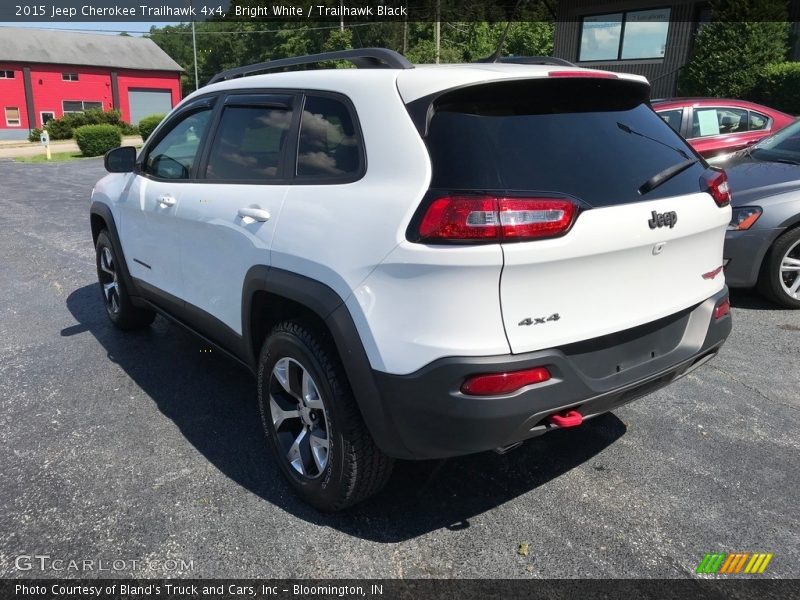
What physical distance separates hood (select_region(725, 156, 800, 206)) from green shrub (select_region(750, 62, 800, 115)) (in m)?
12.5

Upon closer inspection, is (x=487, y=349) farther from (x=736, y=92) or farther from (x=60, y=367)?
(x=736, y=92)

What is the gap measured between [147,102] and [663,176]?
56215mm

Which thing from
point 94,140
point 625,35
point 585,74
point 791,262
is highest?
point 625,35

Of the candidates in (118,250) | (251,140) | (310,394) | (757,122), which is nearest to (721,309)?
(310,394)

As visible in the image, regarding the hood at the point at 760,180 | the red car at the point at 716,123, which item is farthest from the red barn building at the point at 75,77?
the hood at the point at 760,180

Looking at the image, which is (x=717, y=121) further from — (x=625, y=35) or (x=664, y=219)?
(x=625, y=35)

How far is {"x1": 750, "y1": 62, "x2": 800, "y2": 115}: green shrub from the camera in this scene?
1603 cm

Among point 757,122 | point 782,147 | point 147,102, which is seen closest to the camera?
point 782,147

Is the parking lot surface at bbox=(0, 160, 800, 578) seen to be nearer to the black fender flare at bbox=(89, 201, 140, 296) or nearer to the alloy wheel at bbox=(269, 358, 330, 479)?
the alloy wheel at bbox=(269, 358, 330, 479)

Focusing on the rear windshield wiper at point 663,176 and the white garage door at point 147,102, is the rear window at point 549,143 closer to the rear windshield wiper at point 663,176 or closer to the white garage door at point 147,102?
the rear windshield wiper at point 663,176

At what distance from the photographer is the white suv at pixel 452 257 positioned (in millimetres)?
2195

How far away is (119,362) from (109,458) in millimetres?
1435

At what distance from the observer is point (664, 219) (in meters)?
2.54

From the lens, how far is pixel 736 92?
57.3 feet
